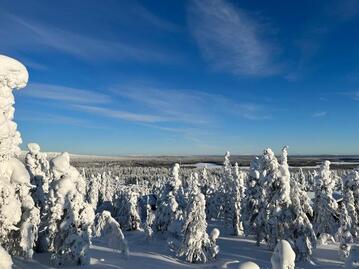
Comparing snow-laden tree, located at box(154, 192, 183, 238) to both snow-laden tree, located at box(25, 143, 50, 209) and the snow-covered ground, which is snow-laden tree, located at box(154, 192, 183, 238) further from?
snow-laden tree, located at box(25, 143, 50, 209)

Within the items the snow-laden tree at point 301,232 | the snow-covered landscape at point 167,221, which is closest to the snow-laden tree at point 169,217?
the snow-covered landscape at point 167,221

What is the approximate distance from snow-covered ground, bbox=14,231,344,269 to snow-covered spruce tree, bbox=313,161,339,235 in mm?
2470

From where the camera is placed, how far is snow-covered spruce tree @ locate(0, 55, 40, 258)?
20594mm

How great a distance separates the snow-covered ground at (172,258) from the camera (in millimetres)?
31125

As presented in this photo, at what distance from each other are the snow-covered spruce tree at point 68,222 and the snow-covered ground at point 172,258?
1.41 metres

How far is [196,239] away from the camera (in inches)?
1624

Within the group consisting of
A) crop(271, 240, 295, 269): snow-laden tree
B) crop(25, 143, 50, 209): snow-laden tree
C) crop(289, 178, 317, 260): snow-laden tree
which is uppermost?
crop(25, 143, 50, 209): snow-laden tree

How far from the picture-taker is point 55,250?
29750 millimetres

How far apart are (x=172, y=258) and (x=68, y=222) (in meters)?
15.8

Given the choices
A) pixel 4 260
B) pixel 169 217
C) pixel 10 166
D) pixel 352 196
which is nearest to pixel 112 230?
pixel 10 166

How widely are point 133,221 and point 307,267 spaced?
36.3 m

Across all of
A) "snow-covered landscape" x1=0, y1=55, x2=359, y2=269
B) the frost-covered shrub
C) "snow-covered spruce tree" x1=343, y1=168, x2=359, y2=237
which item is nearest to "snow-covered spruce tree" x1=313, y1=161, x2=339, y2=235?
"snow-covered landscape" x1=0, y1=55, x2=359, y2=269

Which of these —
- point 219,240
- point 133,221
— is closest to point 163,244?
point 219,240

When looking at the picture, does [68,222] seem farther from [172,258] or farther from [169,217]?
[169,217]
